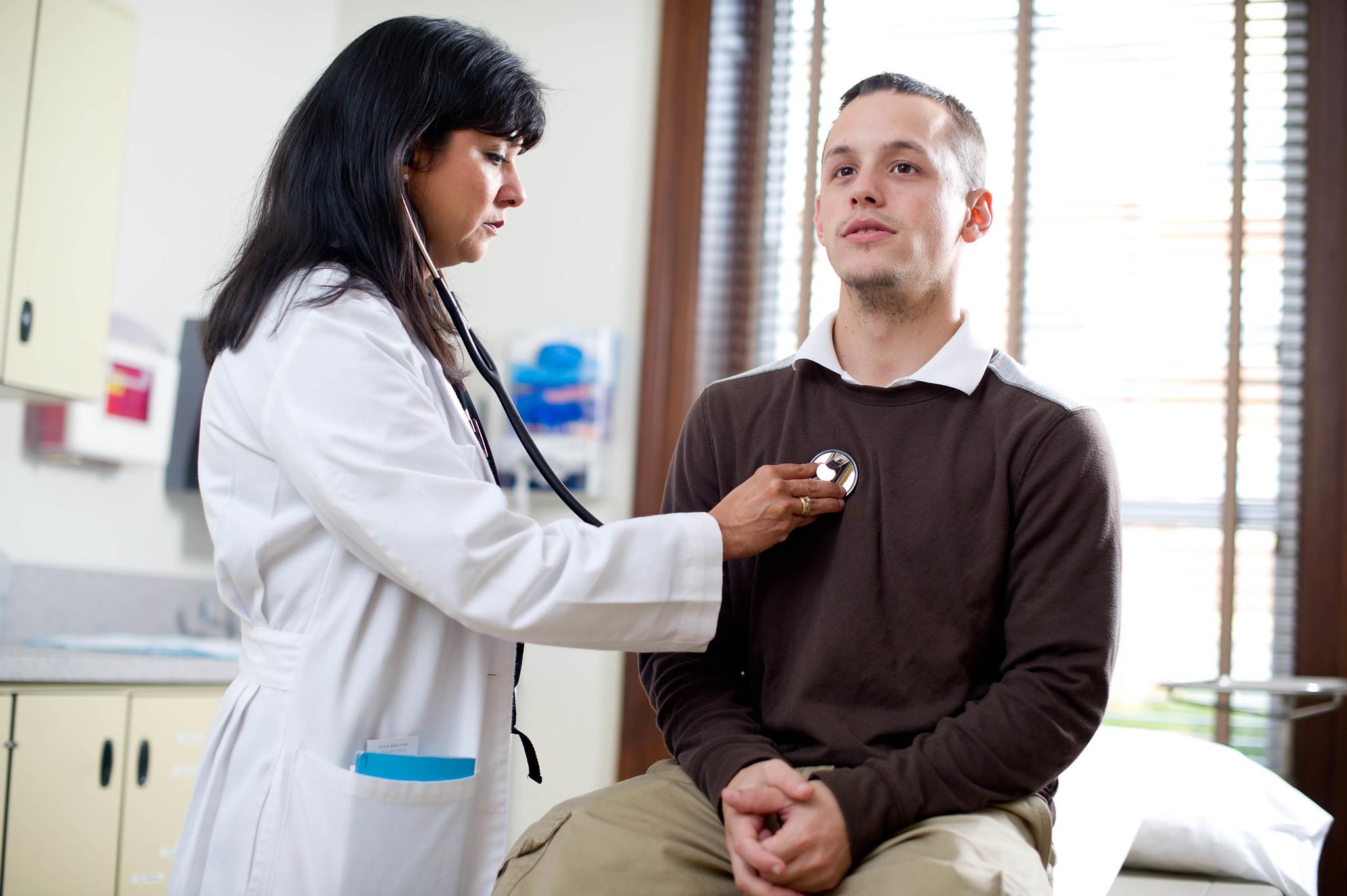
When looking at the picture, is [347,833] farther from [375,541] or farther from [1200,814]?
[1200,814]

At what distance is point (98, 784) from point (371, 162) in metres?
1.46

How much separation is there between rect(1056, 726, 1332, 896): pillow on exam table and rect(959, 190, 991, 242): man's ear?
86cm

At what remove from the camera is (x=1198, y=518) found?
2695 millimetres

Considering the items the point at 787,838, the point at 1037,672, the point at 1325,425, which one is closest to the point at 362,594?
the point at 787,838

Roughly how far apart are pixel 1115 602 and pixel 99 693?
182cm

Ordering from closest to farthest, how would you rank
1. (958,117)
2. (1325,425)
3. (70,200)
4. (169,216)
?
(958,117), (70,200), (1325,425), (169,216)

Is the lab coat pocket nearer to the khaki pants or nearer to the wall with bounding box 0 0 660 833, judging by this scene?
the khaki pants

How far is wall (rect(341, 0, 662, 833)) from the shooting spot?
315 centimetres

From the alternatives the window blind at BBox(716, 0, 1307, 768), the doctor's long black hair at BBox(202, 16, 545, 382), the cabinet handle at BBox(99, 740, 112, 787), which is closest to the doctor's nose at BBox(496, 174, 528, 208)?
the doctor's long black hair at BBox(202, 16, 545, 382)

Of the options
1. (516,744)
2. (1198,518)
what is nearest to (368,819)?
(516,744)

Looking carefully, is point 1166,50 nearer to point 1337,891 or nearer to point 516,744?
point 1337,891

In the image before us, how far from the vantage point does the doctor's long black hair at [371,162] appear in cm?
136

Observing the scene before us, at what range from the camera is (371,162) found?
4.50 feet

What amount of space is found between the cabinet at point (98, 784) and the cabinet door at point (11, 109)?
2.28 feet
